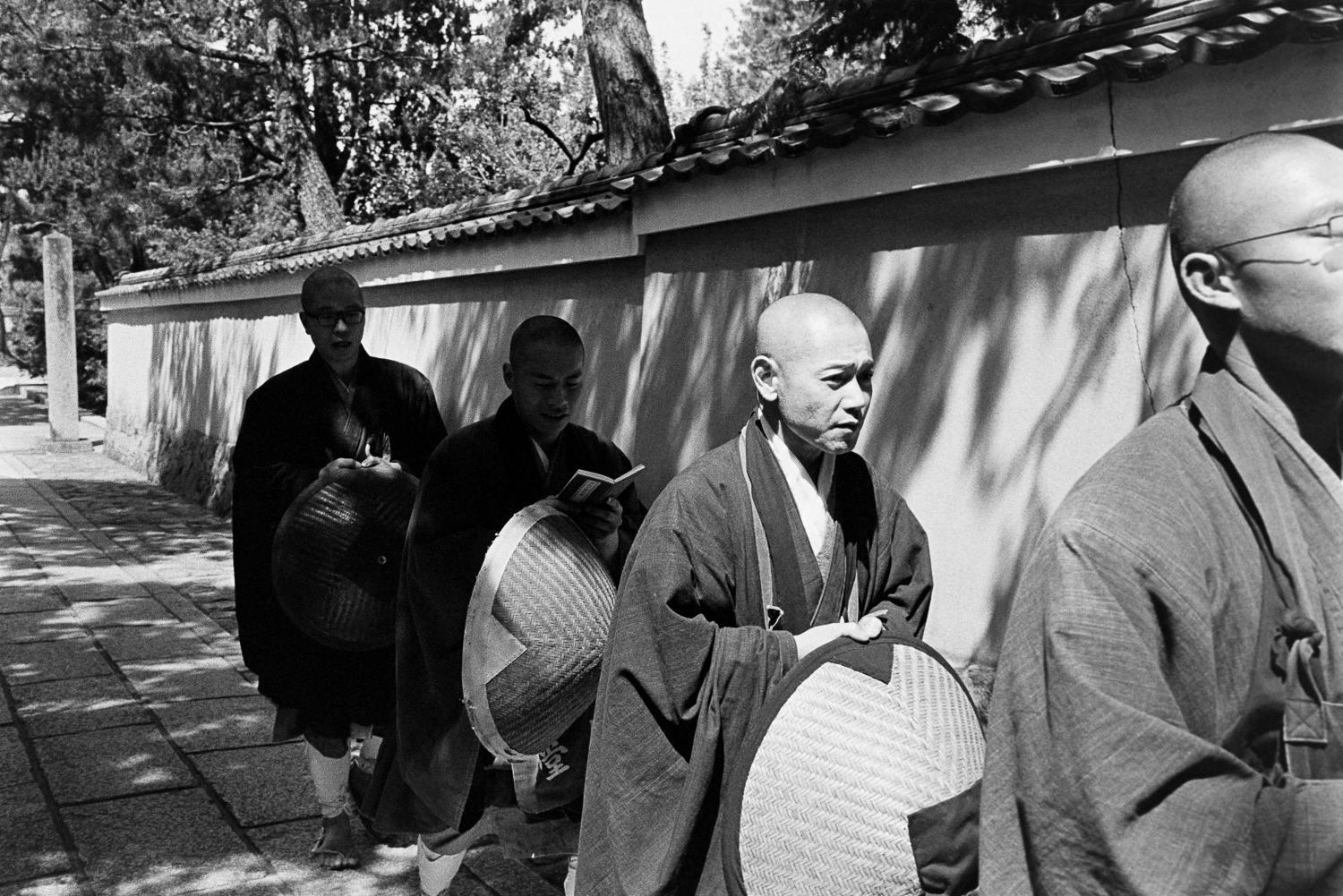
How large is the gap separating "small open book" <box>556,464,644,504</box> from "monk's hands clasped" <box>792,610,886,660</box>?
998 millimetres

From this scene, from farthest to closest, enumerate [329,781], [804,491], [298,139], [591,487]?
[298,139]
[329,781]
[591,487]
[804,491]

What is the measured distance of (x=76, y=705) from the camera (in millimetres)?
6742

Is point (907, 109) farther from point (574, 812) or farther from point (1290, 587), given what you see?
point (1290, 587)

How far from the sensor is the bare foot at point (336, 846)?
15.6 ft

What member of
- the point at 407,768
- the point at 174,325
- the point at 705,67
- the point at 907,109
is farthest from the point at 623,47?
the point at 705,67

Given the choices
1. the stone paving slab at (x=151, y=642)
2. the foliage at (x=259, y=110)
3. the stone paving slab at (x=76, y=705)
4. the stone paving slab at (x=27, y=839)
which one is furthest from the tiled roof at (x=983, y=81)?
the foliage at (x=259, y=110)

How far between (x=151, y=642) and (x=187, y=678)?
1031 millimetres

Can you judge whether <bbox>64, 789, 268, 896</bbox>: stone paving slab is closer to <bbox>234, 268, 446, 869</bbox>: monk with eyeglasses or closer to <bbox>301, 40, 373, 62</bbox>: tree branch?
<bbox>234, 268, 446, 869</bbox>: monk with eyeglasses

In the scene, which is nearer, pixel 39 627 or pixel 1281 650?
pixel 1281 650

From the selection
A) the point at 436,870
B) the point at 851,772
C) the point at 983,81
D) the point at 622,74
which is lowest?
the point at 436,870

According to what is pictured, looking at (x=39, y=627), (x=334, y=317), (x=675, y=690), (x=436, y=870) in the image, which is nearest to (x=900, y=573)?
(x=675, y=690)

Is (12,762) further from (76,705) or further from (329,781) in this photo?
(329,781)

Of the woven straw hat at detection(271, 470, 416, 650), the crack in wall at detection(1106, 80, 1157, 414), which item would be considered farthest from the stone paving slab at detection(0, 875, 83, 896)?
the crack in wall at detection(1106, 80, 1157, 414)

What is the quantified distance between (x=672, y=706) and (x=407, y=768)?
188cm
